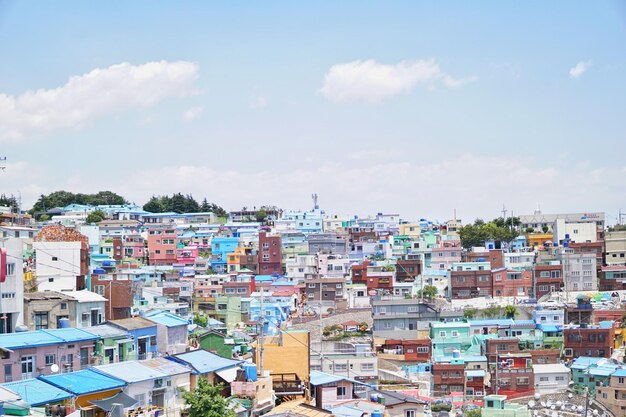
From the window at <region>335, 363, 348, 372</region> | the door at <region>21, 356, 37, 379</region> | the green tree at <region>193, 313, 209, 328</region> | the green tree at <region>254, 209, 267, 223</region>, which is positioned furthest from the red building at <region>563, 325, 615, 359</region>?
the green tree at <region>254, 209, 267, 223</region>

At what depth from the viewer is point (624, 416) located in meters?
26.5

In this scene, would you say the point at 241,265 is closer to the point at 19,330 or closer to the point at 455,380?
the point at 455,380

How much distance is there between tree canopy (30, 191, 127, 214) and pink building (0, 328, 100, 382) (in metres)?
44.2

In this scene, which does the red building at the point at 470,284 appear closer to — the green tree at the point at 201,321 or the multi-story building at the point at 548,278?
the multi-story building at the point at 548,278

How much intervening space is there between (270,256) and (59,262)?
2039 cm

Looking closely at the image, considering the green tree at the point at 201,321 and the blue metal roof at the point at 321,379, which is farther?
the green tree at the point at 201,321

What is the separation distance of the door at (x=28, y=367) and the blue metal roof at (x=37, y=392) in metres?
1.01

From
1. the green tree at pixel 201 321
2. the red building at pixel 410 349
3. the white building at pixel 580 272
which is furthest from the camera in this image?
the white building at pixel 580 272

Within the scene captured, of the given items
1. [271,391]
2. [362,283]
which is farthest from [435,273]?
[271,391]

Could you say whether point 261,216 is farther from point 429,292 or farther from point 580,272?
point 580,272

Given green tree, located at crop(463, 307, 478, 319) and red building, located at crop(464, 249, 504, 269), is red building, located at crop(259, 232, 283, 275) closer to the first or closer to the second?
red building, located at crop(464, 249, 504, 269)

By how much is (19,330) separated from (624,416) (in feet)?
51.6

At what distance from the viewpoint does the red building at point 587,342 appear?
103 ft

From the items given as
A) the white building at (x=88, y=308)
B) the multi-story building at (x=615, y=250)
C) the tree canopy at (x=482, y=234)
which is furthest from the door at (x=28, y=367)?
the tree canopy at (x=482, y=234)
